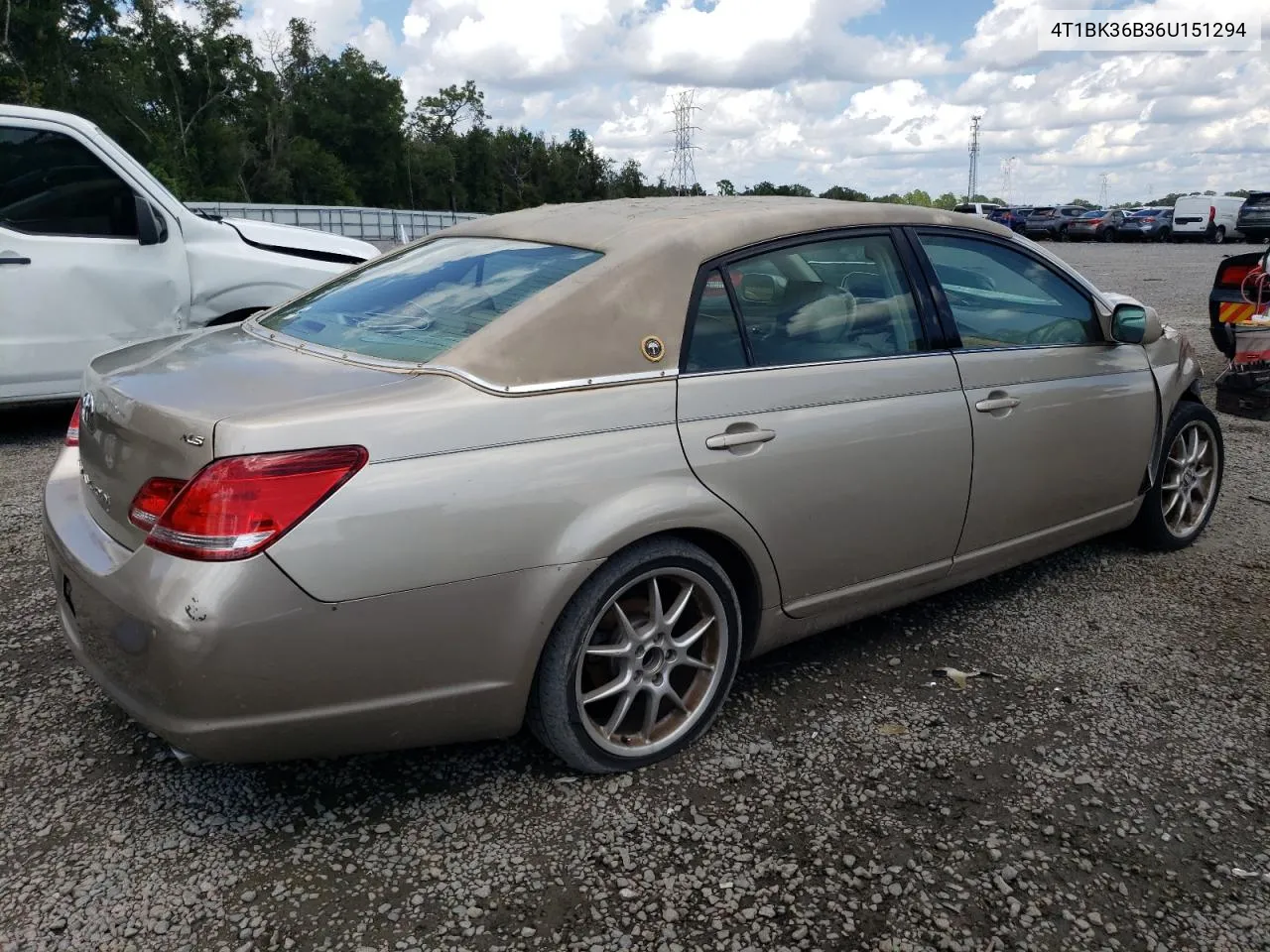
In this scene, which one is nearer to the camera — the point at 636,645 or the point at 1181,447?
the point at 636,645

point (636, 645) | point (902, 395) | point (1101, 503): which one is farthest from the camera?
point (1101, 503)

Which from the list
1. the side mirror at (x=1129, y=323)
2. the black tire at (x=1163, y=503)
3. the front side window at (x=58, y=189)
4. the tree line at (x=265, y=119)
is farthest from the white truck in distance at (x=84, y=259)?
the tree line at (x=265, y=119)

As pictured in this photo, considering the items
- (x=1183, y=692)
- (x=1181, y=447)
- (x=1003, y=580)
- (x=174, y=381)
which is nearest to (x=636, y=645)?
(x=174, y=381)

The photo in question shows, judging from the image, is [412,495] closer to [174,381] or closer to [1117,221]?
[174,381]

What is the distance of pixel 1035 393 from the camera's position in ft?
12.2

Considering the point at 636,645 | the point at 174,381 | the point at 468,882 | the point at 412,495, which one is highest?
the point at 174,381

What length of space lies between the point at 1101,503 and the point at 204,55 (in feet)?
198

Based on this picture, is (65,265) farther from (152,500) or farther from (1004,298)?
(1004,298)

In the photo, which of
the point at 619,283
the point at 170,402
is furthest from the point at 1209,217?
the point at 170,402

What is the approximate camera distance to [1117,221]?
43.8m

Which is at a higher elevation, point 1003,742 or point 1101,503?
point 1101,503

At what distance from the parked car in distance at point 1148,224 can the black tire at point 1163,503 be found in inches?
1655

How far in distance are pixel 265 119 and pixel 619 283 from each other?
211ft

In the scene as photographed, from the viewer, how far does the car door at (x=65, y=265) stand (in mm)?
6129
